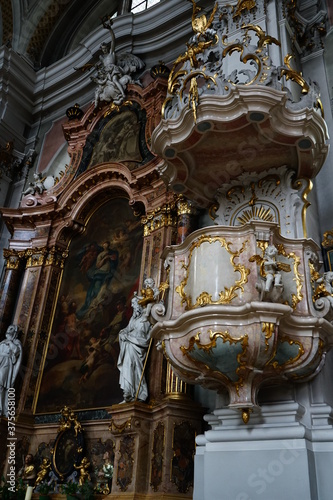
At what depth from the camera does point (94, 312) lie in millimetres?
7801

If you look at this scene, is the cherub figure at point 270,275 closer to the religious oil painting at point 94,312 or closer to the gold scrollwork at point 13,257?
the religious oil painting at point 94,312

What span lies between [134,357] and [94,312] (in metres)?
1.76

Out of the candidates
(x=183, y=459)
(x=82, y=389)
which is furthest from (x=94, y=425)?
(x=183, y=459)

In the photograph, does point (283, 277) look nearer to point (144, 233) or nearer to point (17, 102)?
point (144, 233)

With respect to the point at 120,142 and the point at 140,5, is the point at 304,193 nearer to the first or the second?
the point at 120,142

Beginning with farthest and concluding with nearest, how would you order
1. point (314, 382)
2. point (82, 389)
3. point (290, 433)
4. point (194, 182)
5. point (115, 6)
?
point (115, 6) → point (82, 389) → point (194, 182) → point (314, 382) → point (290, 433)

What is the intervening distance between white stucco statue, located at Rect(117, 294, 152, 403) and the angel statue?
14.9ft

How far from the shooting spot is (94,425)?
6.66m

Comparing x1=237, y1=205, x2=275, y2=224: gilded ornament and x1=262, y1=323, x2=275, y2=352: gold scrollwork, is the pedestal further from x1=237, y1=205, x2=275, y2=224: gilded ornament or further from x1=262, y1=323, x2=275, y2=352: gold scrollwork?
x1=237, y1=205, x2=275, y2=224: gilded ornament

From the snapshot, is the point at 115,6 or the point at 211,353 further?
the point at 115,6

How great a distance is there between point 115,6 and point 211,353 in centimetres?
1049

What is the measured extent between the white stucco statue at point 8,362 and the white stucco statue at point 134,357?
2.21m

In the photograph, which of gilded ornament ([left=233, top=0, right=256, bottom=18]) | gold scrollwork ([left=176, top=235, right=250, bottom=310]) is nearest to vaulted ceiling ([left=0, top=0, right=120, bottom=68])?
gilded ornament ([left=233, top=0, right=256, bottom=18])

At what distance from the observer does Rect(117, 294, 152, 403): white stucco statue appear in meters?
6.03
